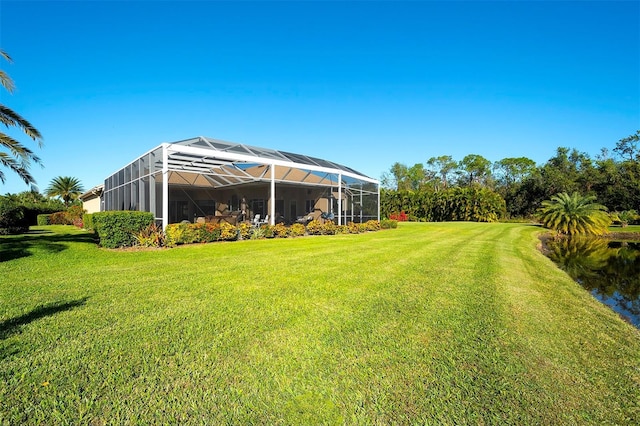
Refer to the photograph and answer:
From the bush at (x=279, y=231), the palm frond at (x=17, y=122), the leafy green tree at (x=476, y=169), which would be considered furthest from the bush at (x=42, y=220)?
the leafy green tree at (x=476, y=169)

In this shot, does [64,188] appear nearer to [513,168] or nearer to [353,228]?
[353,228]

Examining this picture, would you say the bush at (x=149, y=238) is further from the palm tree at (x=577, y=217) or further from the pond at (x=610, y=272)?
the palm tree at (x=577, y=217)

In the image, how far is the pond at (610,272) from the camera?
557cm

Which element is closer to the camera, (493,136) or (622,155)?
(493,136)

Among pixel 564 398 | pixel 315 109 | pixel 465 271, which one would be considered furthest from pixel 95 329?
pixel 315 109

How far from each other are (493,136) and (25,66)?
3392 centimetres

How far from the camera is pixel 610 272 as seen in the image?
27.7ft

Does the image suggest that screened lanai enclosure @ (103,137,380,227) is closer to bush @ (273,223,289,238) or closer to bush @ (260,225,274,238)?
bush @ (273,223,289,238)

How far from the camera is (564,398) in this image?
88.7 inches

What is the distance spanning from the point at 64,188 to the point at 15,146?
37028mm

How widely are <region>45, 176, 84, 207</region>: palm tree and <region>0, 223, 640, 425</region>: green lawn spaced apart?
1674 inches

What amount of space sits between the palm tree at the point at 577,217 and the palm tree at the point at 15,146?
24291 millimetres

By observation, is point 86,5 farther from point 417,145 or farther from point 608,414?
point 417,145

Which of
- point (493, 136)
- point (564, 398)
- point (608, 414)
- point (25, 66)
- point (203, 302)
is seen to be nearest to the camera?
point (608, 414)
